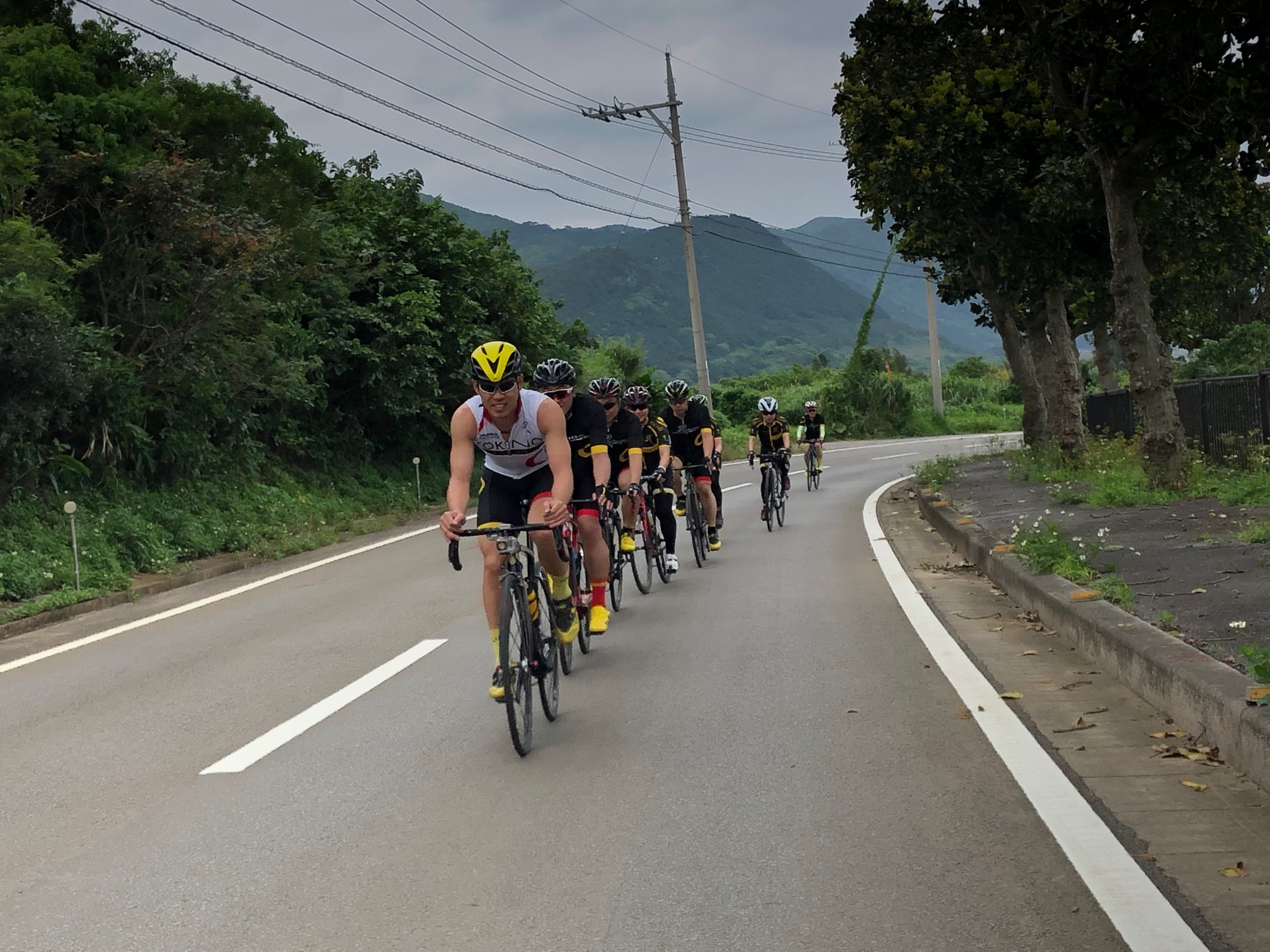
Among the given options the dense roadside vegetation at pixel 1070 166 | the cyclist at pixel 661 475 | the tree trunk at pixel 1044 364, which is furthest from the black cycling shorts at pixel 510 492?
the tree trunk at pixel 1044 364

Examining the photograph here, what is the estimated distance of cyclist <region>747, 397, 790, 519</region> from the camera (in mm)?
17734

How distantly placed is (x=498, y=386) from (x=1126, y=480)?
11.4 m

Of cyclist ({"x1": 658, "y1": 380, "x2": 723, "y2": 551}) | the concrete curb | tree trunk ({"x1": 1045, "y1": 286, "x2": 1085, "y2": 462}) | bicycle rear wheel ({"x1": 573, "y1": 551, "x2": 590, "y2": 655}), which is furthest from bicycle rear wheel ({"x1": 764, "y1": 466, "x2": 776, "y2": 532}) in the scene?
bicycle rear wheel ({"x1": 573, "y1": 551, "x2": 590, "y2": 655})

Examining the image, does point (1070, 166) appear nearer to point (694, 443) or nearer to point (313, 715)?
point (694, 443)

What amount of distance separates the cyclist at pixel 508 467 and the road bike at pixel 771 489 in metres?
10.0

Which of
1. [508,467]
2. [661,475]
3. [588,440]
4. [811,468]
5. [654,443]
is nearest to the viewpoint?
[508,467]

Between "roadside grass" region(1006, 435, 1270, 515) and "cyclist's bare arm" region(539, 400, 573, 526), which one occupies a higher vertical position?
"cyclist's bare arm" region(539, 400, 573, 526)

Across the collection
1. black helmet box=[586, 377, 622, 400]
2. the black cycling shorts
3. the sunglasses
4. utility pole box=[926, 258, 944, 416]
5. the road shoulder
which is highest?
utility pole box=[926, 258, 944, 416]

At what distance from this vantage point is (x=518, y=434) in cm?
687

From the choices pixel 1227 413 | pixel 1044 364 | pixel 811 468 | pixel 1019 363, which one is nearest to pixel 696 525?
pixel 1227 413

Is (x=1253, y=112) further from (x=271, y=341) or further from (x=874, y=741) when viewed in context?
(x=271, y=341)

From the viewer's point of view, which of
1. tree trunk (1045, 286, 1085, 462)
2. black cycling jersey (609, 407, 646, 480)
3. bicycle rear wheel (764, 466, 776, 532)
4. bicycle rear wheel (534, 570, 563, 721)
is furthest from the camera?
tree trunk (1045, 286, 1085, 462)

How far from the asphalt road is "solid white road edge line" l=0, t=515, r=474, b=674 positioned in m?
0.41

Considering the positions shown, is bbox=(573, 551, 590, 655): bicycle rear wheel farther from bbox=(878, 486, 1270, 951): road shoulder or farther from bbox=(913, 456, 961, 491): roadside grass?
bbox=(913, 456, 961, 491): roadside grass
